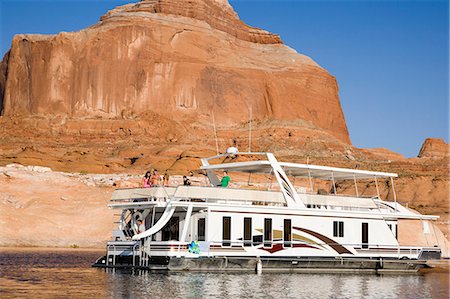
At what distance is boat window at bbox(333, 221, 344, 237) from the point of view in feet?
114

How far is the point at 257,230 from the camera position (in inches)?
1293

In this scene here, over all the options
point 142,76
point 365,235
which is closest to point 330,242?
point 365,235

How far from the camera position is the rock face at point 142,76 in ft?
393

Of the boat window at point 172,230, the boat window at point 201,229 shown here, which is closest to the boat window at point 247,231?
the boat window at point 201,229

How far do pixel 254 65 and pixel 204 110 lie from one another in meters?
13.1

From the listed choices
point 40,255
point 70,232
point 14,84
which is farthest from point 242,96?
point 40,255

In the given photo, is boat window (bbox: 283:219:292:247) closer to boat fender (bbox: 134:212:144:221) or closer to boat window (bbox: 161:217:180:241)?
boat window (bbox: 161:217:180:241)

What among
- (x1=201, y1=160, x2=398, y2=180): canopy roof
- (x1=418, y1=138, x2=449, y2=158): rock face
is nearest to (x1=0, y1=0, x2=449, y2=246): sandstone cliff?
(x1=418, y1=138, x2=449, y2=158): rock face

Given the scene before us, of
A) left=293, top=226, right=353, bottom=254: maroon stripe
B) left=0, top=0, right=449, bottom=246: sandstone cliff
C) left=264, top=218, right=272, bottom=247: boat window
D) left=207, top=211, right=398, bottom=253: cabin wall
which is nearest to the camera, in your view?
left=207, top=211, right=398, bottom=253: cabin wall

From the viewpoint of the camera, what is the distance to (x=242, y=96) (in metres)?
126

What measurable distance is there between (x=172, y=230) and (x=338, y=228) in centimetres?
685

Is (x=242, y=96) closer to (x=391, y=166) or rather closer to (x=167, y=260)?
(x=391, y=166)

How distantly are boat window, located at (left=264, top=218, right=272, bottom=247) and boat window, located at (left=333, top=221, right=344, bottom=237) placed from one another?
Answer: 317 cm

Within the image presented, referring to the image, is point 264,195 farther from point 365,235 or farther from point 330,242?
point 365,235
